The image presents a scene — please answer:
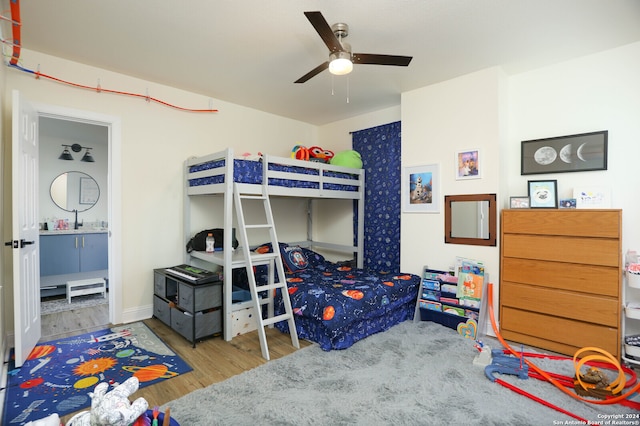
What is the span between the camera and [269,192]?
3.17 metres

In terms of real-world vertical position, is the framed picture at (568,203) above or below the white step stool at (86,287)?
above

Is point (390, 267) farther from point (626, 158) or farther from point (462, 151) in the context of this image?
point (626, 158)

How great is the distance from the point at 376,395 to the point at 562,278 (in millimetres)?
1901

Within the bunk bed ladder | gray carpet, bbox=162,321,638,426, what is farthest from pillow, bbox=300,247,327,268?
gray carpet, bbox=162,321,638,426

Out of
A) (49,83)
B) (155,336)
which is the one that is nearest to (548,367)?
(155,336)

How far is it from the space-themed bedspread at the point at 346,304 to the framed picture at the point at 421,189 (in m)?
0.78

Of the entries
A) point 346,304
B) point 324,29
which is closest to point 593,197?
point 346,304

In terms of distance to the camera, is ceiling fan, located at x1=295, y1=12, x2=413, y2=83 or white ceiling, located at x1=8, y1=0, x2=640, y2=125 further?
white ceiling, located at x1=8, y1=0, x2=640, y2=125

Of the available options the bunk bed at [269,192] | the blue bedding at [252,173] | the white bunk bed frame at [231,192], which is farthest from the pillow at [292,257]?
the blue bedding at [252,173]

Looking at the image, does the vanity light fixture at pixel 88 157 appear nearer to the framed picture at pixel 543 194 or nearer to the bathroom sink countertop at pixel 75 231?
the bathroom sink countertop at pixel 75 231

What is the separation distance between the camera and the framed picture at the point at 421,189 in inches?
138

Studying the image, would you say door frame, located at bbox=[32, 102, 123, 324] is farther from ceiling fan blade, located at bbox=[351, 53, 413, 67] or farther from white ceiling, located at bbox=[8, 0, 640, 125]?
ceiling fan blade, located at bbox=[351, 53, 413, 67]

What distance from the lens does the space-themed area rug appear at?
1979mm

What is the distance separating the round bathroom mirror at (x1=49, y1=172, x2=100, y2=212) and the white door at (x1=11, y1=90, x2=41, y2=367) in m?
2.59
